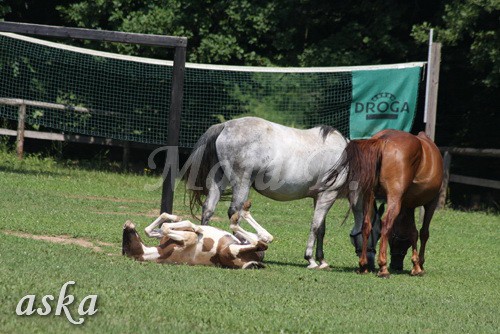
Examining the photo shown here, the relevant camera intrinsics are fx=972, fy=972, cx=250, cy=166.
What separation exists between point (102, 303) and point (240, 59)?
16920 millimetres

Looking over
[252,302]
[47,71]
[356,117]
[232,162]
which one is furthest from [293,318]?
[47,71]

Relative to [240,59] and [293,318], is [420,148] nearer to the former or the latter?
[293,318]

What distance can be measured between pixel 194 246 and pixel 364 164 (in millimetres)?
2135

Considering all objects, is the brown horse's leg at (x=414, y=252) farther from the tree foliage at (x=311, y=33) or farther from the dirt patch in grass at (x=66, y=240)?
the tree foliage at (x=311, y=33)

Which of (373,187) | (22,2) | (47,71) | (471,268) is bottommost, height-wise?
(471,268)

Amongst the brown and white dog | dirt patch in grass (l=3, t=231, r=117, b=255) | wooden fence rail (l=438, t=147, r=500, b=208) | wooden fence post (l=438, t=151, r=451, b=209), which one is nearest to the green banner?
wooden fence rail (l=438, t=147, r=500, b=208)

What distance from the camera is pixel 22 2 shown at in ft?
78.5

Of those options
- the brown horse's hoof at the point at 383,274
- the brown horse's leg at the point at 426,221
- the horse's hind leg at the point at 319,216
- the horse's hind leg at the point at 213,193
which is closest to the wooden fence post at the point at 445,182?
the brown horse's leg at the point at 426,221

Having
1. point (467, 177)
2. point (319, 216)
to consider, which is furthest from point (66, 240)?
point (467, 177)

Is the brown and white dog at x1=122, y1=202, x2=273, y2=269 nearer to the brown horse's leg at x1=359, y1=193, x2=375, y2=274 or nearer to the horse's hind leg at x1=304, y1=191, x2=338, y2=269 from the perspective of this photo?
the horse's hind leg at x1=304, y1=191, x2=338, y2=269

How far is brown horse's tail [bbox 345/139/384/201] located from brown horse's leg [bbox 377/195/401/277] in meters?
0.28

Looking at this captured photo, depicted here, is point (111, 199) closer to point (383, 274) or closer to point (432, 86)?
point (432, 86)

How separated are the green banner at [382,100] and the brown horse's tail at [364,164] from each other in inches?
268

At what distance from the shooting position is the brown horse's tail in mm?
10586
